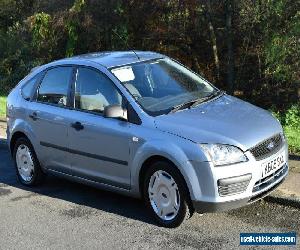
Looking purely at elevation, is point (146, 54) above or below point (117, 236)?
above

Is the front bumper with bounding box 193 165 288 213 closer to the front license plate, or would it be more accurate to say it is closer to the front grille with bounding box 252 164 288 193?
the front grille with bounding box 252 164 288 193

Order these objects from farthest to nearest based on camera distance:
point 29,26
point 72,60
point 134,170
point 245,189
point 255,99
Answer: point 29,26 → point 255,99 → point 72,60 → point 134,170 → point 245,189

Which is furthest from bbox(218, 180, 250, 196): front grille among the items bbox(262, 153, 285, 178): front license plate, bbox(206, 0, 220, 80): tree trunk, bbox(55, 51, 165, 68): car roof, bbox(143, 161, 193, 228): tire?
bbox(206, 0, 220, 80): tree trunk

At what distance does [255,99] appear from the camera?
12.4 metres

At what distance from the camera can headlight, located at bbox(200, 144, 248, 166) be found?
5133mm

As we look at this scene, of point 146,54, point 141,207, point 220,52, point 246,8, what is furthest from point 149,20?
point 141,207

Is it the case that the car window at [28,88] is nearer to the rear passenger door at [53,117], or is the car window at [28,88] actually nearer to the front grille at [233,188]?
the rear passenger door at [53,117]

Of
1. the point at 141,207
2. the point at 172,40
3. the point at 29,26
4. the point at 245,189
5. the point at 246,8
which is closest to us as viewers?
the point at 245,189

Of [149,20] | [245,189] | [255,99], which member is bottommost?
[255,99]

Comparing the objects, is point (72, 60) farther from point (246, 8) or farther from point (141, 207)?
point (246, 8)

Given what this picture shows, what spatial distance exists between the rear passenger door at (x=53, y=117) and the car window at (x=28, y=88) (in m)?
0.17

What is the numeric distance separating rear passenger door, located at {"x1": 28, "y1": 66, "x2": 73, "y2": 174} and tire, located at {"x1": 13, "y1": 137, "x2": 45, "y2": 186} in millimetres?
228

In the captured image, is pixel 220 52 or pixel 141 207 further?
pixel 220 52

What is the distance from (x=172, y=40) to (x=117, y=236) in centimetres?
847
